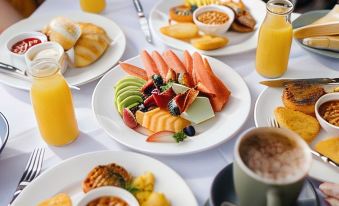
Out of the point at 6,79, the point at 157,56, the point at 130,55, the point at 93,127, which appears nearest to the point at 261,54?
the point at 157,56

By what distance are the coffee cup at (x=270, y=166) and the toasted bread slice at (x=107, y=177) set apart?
0.29 meters

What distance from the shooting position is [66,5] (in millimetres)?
1745

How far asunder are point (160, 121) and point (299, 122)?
0.36 m

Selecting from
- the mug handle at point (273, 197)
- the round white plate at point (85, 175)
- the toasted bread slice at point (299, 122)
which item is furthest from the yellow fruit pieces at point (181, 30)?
the mug handle at point (273, 197)

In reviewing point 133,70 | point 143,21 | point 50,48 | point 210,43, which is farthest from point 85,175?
point 143,21

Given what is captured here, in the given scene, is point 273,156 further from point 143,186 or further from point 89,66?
point 89,66

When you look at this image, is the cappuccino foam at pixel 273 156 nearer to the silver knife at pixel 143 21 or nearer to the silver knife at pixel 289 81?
the silver knife at pixel 289 81

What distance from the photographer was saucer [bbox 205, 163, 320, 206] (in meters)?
0.86

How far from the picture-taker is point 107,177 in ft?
3.17

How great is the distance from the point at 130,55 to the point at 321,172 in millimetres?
756

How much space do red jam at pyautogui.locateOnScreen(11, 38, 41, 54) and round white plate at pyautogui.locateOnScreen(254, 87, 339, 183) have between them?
2.50 feet

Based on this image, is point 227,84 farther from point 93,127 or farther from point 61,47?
point 61,47

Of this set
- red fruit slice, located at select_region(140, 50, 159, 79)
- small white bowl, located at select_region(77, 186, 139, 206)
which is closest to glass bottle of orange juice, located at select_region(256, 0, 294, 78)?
red fruit slice, located at select_region(140, 50, 159, 79)

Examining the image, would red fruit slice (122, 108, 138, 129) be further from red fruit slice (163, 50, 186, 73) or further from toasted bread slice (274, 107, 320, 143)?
toasted bread slice (274, 107, 320, 143)
